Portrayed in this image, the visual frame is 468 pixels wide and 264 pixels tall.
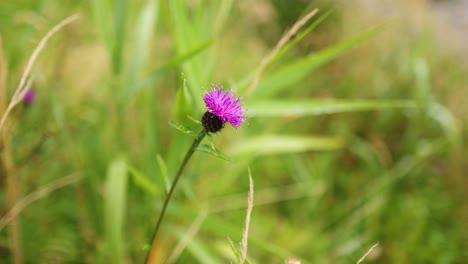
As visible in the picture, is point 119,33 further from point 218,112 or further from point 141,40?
point 218,112

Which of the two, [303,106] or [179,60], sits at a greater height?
[303,106]

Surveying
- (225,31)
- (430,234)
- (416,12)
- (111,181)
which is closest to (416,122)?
(430,234)

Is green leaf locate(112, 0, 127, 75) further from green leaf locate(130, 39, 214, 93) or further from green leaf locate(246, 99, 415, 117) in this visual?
green leaf locate(246, 99, 415, 117)

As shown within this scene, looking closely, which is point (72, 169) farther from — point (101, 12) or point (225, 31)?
point (225, 31)

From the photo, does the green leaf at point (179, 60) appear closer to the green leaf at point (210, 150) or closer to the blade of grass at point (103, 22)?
the blade of grass at point (103, 22)

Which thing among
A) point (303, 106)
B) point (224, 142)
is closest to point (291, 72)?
point (303, 106)
